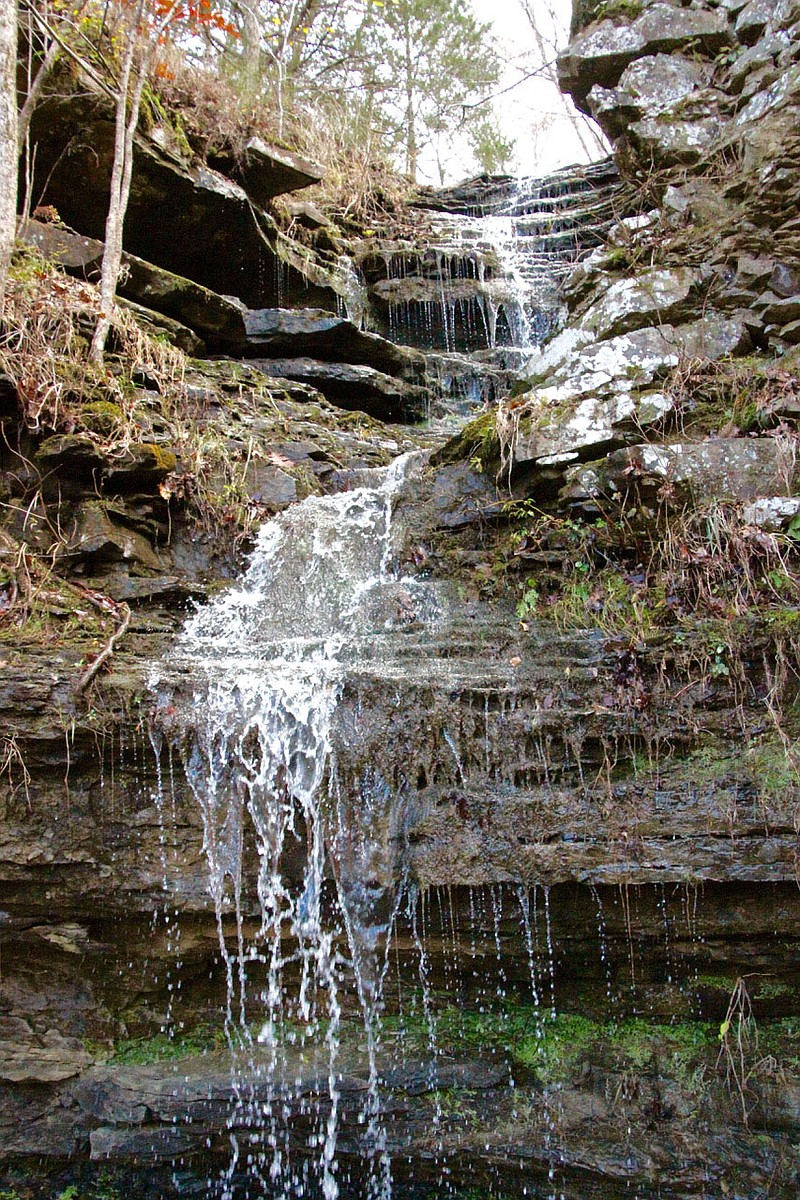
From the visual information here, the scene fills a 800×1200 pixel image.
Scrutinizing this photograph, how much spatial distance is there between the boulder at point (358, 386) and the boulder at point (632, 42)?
3371mm

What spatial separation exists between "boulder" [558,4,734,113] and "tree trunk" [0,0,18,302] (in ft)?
17.7

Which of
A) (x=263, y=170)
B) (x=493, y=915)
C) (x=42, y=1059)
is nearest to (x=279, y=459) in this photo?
(x=263, y=170)

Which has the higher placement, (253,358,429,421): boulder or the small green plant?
(253,358,429,421): boulder

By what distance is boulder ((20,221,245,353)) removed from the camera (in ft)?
22.1

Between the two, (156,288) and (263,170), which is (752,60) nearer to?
(263,170)

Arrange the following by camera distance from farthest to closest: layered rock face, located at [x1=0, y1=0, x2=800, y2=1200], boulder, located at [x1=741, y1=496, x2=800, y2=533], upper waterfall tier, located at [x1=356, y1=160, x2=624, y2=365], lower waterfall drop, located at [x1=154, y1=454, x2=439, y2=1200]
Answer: upper waterfall tier, located at [x1=356, y1=160, x2=624, y2=365] < boulder, located at [x1=741, y1=496, x2=800, y2=533] < lower waterfall drop, located at [x1=154, y1=454, x2=439, y2=1200] < layered rock face, located at [x1=0, y1=0, x2=800, y2=1200]

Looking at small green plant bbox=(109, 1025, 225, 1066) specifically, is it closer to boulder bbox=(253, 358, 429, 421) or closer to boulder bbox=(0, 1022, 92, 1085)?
boulder bbox=(0, 1022, 92, 1085)

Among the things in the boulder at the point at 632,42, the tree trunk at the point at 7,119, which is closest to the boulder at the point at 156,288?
the tree trunk at the point at 7,119

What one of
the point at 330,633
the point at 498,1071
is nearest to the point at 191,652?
the point at 330,633

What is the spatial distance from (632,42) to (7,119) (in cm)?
602

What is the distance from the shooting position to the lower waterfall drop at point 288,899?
387cm

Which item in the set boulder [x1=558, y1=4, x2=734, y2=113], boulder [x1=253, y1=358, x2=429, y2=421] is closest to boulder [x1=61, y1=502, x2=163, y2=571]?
boulder [x1=253, y1=358, x2=429, y2=421]

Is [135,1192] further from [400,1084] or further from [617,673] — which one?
[617,673]

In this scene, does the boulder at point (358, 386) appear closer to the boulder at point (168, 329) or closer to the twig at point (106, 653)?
the boulder at point (168, 329)
